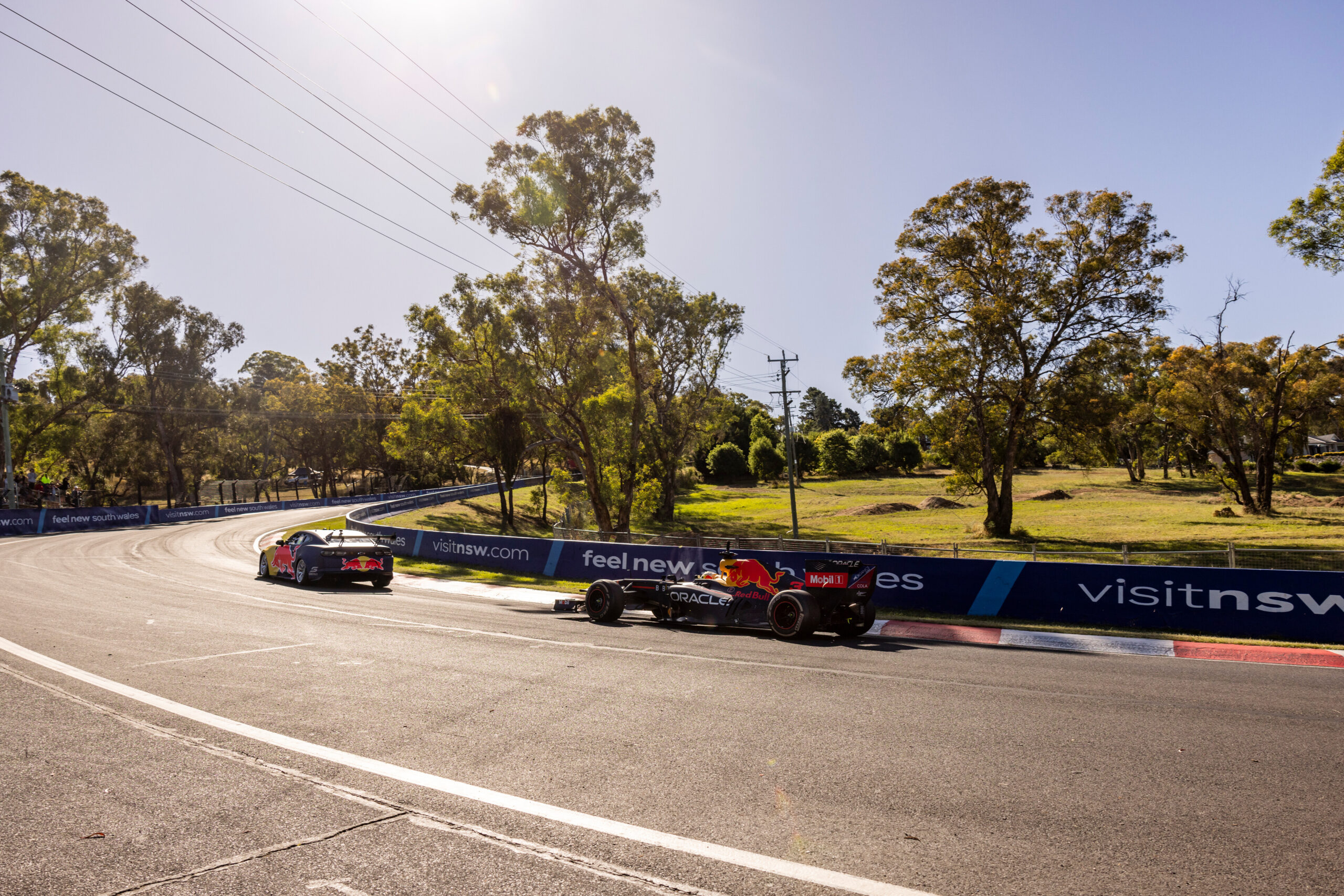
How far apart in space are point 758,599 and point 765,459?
7506 cm

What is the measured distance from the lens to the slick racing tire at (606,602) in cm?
1368

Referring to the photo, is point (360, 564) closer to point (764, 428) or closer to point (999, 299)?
point (999, 299)

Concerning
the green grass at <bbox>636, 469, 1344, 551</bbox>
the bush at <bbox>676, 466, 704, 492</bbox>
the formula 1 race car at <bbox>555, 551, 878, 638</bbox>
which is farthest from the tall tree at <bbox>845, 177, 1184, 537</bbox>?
the bush at <bbox>676, 466, 704, 492</bbox>

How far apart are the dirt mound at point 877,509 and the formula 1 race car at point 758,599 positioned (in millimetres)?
38080

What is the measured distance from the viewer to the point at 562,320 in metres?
31.4

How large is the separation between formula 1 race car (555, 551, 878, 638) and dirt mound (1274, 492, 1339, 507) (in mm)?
43474

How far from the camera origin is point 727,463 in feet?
295

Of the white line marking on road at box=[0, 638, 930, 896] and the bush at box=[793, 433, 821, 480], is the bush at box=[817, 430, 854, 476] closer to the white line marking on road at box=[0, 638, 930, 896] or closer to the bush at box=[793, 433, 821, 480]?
the bush at box=[793, 433, 821, 480]

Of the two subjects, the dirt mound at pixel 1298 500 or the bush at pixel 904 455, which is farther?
the bush at pixel 904 455

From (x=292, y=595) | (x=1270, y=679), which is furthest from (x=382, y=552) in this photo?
(x=1270, y=679)

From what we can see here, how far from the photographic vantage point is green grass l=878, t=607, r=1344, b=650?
38.8ft

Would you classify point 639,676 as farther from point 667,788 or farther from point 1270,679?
point 1270,679

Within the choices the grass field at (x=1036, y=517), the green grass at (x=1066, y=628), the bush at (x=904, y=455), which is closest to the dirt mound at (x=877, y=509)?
the grass field at (x=1036, y=517)

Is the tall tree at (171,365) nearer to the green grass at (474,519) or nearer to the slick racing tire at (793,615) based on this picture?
the green grass at (474,519)
